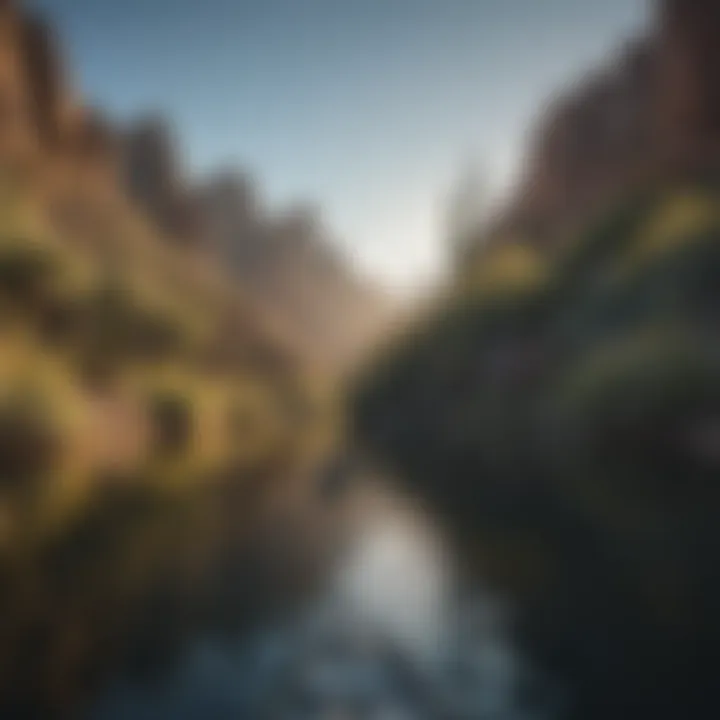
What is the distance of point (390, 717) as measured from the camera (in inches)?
127

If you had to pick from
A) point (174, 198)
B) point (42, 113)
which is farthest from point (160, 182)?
point (42, 113)

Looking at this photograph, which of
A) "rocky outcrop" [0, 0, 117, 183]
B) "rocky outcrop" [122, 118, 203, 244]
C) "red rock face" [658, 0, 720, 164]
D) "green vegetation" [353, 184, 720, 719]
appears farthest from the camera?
"red rock face" [658, 0, 720, 164]

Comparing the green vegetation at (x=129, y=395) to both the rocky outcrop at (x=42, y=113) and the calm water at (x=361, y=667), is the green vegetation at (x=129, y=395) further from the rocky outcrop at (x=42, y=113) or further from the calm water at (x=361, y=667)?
Result: the calm water at (x=361, y=667)

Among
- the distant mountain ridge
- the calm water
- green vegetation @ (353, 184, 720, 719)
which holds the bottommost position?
the calm water

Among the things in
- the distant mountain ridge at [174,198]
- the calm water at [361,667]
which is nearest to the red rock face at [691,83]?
the distant mountain ridge at [174,198]

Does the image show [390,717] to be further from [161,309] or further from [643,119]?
[643,119]

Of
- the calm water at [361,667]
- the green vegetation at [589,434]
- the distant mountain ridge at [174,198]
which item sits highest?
the distant mountain ridge at [174,198]

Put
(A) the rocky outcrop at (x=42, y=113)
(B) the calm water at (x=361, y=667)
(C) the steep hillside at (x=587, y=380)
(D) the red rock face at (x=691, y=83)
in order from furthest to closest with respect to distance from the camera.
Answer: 1. (D) the red rock face at (x=691, y=83)
2. (A) the rocky outcrop at (x=42, y=113)
3. (C) the steep hillside at (x=587, y=380)
4. (B) the calm water at (x=361, y=667)

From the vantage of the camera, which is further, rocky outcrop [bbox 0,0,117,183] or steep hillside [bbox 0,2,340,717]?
rocky outcrop [bbox 0,0,117,183]

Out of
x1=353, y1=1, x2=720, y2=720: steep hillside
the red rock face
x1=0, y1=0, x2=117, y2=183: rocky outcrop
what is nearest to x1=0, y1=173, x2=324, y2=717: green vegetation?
x1=0, y1=0, x2=117, y2=183: rocky outcrop

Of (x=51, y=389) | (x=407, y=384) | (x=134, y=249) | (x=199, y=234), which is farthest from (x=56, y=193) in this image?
(x=407, y=384)

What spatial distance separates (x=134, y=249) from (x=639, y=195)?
8345mm

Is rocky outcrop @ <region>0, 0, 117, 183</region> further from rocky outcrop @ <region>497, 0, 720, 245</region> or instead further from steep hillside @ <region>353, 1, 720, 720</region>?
rocky outcrop @ <region>497, 0, 720, 245</region>

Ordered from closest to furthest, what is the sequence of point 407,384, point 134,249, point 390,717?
point 390,717, point 134,249, point 407,384
